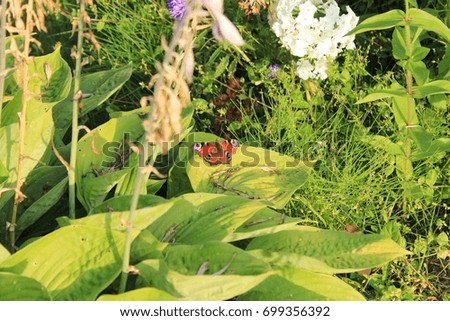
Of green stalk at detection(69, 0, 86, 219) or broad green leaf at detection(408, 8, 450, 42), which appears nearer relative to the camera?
green stalk at detection(69, 0, 86, 219)

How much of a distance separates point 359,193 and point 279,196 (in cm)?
42

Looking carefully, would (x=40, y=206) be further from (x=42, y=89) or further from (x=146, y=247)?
(x=42, y=89)

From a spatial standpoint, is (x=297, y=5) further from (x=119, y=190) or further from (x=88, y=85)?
(x=119, y=190)

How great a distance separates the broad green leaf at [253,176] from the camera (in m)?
2.63

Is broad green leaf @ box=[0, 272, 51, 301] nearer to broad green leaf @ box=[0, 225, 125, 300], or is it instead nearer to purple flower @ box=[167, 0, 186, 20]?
broad green leaf @ box=[0, 225, 125, 300]

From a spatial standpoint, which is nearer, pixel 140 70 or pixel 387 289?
pixel 387 289

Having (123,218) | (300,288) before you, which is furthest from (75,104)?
(300,288)

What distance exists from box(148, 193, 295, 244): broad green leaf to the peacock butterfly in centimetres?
40

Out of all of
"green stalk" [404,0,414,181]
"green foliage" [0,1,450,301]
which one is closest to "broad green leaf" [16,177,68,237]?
"green foliage" [0,1,450,301]

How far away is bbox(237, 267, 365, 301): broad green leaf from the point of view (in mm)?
2211

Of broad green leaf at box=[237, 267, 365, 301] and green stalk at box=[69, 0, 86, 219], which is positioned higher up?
green stalk at box=[69, 0, 86, 219]

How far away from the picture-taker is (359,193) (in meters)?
2.87

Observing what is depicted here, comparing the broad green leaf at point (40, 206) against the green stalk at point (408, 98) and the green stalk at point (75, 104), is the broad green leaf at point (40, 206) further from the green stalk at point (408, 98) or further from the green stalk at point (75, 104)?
the green stalk at point (408, 98)
